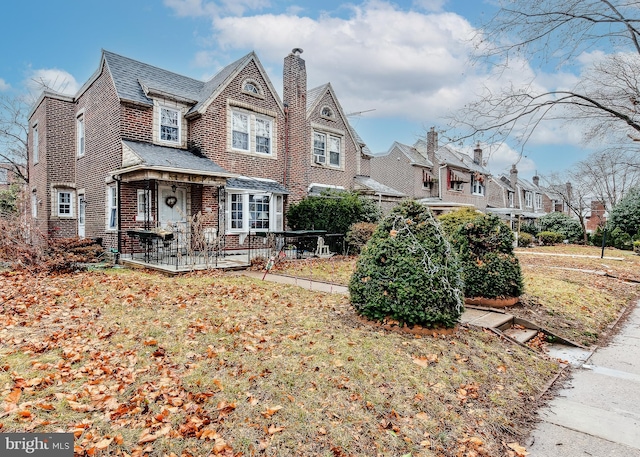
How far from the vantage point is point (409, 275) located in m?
5.17

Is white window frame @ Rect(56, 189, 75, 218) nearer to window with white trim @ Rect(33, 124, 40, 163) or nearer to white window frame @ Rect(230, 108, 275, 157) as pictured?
window with white trim @ Rect(33, 124, 40, 163)

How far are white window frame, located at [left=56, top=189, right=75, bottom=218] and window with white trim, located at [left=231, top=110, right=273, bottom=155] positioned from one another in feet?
28.5

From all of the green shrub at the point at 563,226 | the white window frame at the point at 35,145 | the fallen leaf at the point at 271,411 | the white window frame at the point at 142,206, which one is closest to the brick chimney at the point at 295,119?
the white window frame at the point at 142,206

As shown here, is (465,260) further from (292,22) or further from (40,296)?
(292,22)

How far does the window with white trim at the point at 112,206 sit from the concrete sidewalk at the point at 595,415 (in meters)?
14.0

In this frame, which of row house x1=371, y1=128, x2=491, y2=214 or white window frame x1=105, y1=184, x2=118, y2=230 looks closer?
white window frame x1=105, y1=184, x2=118, y2=230

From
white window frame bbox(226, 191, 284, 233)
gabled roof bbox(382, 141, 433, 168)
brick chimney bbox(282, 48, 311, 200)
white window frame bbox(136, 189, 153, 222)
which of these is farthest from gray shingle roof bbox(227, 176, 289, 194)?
gabled roof bbox(382, 141, 433, 168)

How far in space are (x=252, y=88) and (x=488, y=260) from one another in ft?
41.9

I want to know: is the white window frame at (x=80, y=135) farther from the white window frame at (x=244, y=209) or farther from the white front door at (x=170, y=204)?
the white window frame at (x=244, y=209)

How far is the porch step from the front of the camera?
19.1 ft

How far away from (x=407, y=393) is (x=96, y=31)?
56.9ft

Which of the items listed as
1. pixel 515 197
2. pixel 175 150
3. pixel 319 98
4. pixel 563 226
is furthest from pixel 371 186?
pixel 515 197

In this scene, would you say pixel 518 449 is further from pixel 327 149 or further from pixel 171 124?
pixel 327 149

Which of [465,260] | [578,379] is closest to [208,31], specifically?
[465,260]
